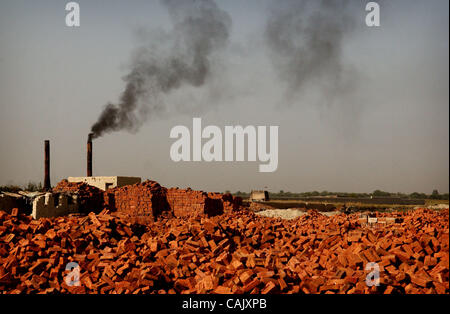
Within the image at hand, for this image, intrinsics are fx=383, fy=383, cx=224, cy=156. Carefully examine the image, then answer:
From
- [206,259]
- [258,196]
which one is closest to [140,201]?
[206,259]

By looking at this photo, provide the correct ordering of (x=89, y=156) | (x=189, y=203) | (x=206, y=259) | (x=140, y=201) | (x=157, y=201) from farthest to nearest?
(x=89, y=156) < (x=189, y=203) < (x=157, y=201) < (x=140, y=201) < (x=206, y=259)

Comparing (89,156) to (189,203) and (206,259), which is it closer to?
(189,203)

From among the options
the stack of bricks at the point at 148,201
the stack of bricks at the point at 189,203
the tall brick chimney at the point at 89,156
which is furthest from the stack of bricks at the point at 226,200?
the tall brick chimney at the point at 89,156

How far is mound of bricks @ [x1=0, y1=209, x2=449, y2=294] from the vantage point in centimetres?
591

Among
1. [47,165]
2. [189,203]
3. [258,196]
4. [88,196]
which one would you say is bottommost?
[258,196]

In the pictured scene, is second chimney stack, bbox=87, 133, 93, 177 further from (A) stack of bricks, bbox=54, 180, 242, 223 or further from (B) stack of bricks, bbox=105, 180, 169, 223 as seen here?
(B) stack of bricks, bbox=105, 180, 169, 223

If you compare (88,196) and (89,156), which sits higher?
(89,156)

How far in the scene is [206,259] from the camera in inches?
281

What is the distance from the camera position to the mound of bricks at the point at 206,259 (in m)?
5.91

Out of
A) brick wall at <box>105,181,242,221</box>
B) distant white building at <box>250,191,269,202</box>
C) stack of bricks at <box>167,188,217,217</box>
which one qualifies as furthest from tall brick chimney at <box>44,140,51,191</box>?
distant white building at <box>250,191,269,202</box>

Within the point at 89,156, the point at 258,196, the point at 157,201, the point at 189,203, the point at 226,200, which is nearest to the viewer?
the point at 157,201

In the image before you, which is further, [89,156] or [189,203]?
[89,156]

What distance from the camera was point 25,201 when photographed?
14.8m

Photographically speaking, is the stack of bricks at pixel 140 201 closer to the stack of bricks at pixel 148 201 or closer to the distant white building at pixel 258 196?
the stack of bricks at pixel 148 201
